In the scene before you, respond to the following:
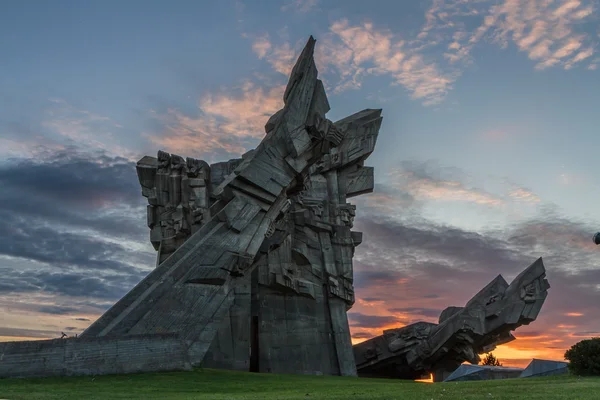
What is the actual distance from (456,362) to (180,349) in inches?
686

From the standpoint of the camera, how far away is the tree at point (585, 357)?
13.6 metres

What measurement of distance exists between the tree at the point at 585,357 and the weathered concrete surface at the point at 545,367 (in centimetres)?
649

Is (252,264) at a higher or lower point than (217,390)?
higher

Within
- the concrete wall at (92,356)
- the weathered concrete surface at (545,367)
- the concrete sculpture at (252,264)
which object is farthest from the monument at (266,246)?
the weathered concrete surface at (545,367)

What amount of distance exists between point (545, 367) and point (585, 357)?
25.5ft

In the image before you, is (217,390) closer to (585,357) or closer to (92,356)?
(92,356)

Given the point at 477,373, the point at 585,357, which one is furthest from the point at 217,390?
the point at 477,373

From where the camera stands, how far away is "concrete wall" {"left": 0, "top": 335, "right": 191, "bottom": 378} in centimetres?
1226

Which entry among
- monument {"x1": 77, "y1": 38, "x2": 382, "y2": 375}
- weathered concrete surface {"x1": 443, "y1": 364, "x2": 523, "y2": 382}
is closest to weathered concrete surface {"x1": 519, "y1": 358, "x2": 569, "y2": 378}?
weathered concrete surface {"x1": 443, "y1": 364, "x2": 523, "y2": 382}

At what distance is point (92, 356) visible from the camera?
13008 mm

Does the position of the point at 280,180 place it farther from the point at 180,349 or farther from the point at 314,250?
the point at 314,250

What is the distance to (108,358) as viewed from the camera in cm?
1313

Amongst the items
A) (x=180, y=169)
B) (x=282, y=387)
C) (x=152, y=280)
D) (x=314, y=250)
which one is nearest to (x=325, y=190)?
(x=314, y=250)

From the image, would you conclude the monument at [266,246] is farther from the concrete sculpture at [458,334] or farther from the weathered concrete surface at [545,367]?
the weathered concrete surface at [545,367]
